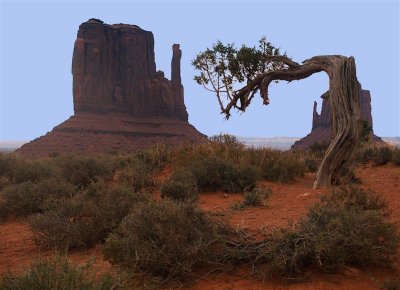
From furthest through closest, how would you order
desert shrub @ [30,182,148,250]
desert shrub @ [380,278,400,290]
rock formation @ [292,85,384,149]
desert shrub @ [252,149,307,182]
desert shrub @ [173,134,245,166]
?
rock formation @ [292,85,384,149], desert shrub @ [173,134,245,166], desert shrub @ [252,149,307,182], desert shrub @ [30,182,148,250], desert shrub @ [380,278,400,290]

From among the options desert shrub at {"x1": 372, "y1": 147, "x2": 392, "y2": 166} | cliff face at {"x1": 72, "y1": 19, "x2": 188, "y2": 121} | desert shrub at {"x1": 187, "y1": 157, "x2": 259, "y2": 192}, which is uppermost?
cliff face at {"x1": 72, "y1": 19, "x2": 188, "y2": 121}

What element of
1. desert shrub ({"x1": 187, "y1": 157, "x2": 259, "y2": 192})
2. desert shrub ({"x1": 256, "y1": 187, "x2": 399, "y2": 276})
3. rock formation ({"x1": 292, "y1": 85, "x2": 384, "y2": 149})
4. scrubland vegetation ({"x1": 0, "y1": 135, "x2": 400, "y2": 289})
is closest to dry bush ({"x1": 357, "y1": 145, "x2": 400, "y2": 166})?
desert shrub ({"x1": 187, "y1": 157, "x2": 259, "y2": 192})

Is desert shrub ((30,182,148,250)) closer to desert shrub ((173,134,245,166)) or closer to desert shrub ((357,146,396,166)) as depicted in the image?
desert shrub ((173,134,245,166))

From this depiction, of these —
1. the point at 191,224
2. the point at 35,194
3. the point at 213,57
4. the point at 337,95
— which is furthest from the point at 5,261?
the point at 213,57

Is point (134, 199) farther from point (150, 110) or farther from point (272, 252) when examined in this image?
point (150, 110)

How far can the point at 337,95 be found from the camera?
10641mm

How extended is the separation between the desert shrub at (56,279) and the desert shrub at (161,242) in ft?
3.19

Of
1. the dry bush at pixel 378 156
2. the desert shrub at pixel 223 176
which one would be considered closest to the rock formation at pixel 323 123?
the dry bush at pixel 378 156

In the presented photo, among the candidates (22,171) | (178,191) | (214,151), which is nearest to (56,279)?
Answer: (178,191)

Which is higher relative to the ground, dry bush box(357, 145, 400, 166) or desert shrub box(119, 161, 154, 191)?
dry bush box(357, 145, 400, 166)

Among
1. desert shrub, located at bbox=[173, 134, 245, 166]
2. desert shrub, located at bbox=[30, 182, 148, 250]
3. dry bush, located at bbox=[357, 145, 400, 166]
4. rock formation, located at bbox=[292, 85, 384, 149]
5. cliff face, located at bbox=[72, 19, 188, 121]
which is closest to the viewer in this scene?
desert shrub, located at bbox=[30, 182, 148, 250]

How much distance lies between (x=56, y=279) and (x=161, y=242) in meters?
1.56

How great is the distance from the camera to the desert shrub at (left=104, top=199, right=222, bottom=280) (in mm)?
4621

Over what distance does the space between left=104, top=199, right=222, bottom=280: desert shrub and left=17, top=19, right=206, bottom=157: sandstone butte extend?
6065 cm
